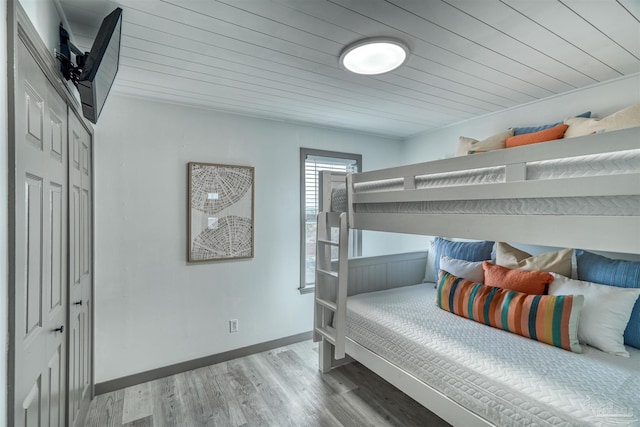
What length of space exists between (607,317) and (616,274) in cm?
39

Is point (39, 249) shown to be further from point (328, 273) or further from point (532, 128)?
point (532, 128)

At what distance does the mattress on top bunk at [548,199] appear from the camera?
94cm

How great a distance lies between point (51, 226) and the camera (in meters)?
1.25

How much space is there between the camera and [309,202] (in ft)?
10.7

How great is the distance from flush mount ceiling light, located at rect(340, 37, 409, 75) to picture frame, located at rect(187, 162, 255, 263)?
4.89 ft

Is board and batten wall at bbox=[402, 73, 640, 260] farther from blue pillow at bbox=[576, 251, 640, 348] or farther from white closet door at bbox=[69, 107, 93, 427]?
white closet door at bbox=[69, 107, 93, 427]

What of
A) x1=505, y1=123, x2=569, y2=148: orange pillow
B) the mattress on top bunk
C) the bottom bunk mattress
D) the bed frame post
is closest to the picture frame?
the bed frame post

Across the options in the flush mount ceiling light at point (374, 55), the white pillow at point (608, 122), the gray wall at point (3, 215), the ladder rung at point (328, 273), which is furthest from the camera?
the ladder rung at point (328, 273)

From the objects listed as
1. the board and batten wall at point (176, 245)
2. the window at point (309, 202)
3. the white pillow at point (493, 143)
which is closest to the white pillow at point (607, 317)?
the white pillow at point (493, 143)

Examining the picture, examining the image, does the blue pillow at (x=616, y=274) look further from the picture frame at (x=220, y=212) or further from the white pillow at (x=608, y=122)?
the picture frame at (x=220, y=212)

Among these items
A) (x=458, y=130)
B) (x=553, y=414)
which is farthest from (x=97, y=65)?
(x=458, y=130)

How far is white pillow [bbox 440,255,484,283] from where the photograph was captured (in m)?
2.38

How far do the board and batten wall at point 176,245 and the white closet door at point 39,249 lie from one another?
935 mm

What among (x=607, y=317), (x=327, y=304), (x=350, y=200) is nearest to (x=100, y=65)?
(x=350, y=200)
